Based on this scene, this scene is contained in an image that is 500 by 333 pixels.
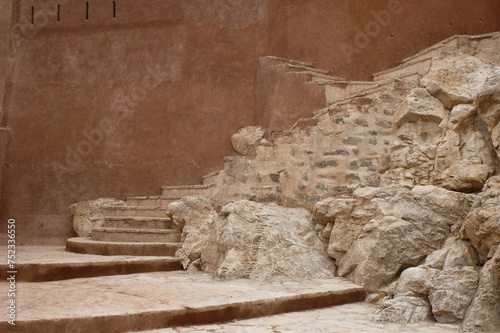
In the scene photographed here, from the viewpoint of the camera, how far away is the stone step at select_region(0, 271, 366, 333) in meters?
2.89

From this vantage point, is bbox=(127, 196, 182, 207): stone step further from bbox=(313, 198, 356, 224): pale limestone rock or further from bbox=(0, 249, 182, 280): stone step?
bbox=(313, 198, 356, 224): pale limestone rock

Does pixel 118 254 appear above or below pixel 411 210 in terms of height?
below

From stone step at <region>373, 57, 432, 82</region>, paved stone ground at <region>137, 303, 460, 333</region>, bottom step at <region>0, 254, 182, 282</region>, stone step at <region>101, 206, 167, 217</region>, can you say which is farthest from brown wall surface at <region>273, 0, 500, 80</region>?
paved stone ground at <region>137, 303, 460, 333</region>

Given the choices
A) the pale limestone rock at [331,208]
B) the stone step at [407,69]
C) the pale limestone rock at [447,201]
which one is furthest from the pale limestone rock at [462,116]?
the pale limestone rock at [331,208]

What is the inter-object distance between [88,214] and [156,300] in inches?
183

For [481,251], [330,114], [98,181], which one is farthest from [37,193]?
[481,251]

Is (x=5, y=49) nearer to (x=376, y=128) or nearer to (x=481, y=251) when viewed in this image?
(x=376, y=128)

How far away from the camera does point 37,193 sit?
7.98 metres

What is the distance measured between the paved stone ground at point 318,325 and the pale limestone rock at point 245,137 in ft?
13.6

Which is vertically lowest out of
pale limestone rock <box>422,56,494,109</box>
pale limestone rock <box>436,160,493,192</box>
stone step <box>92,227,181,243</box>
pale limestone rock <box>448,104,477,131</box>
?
stone step <box>92,227,181,243</box>

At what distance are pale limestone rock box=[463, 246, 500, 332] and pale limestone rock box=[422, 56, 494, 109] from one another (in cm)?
224

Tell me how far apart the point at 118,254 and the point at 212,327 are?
250cm

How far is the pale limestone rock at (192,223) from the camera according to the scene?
5129mm

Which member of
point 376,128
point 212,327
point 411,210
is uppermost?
point 376,128
